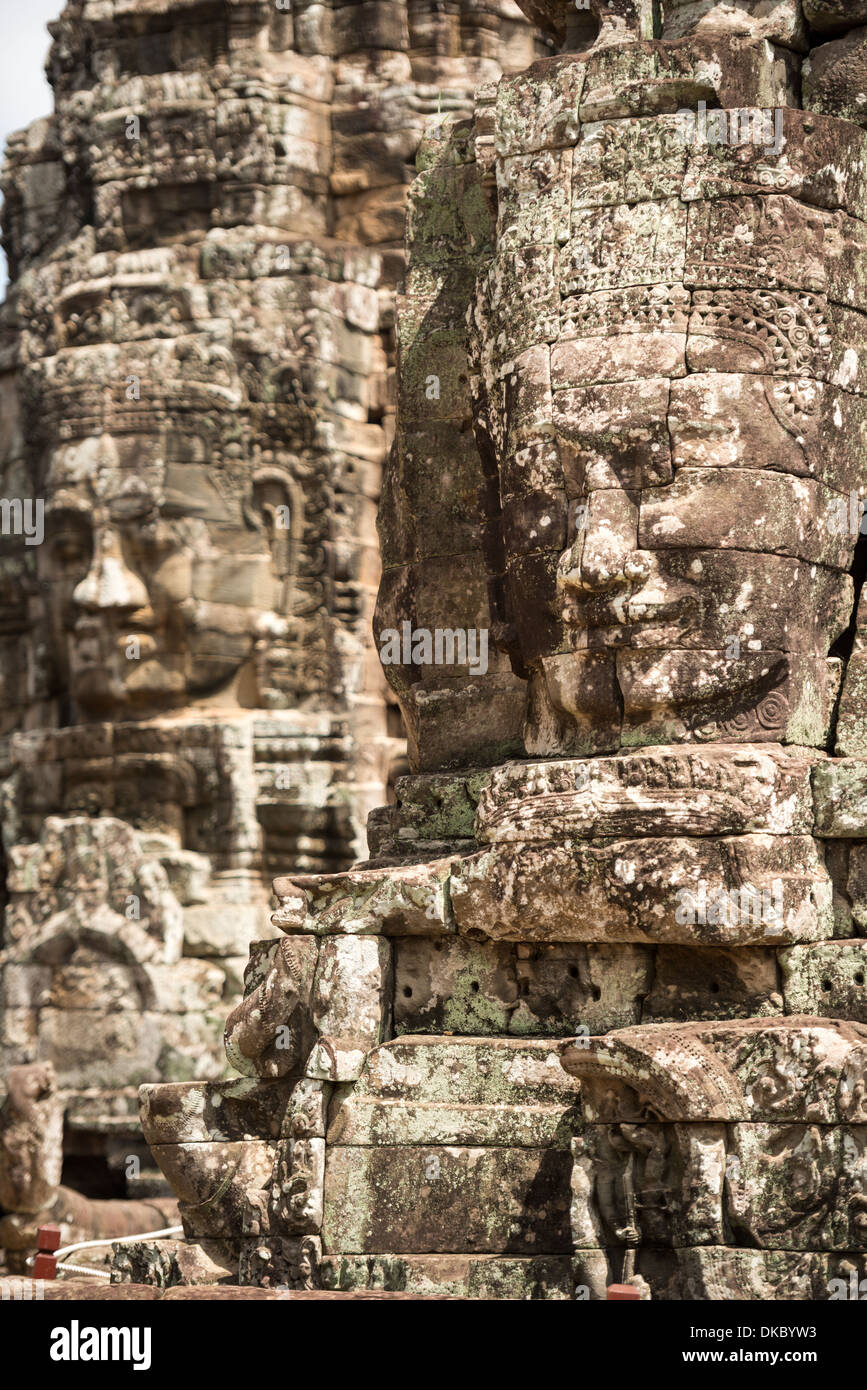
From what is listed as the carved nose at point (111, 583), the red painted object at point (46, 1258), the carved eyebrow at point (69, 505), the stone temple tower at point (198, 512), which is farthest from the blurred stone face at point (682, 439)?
the carved eyebrow at point (69, 505)

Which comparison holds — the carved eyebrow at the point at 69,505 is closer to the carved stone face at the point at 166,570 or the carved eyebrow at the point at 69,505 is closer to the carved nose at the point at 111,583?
the carved stone face at the point at 166,570

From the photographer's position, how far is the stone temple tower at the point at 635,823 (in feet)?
31.6

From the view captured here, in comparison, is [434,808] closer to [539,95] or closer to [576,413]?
[576,413]

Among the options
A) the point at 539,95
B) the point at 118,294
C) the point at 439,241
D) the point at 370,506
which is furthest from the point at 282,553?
the point at 539,95

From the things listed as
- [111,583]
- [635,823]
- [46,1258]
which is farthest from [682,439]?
[111,583]

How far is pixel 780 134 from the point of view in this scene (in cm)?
1060

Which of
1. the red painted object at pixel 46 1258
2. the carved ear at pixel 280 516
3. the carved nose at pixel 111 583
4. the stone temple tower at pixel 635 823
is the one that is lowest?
the red painted object at pixel 46 1258

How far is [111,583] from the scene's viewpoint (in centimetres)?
2281

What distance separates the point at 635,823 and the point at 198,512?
13.4 meters

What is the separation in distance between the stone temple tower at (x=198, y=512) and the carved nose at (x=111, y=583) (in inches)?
1.1

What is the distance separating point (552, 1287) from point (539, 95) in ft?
18.2

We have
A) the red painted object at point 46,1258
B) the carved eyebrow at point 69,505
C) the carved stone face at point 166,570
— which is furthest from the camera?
the carved eyebrow at point 69,505

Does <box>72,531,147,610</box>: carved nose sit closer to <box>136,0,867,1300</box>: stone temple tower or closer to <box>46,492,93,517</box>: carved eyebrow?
<box>46,492,93,517</box>: carved eyebrow

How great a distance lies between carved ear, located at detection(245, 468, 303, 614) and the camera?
23.0m
